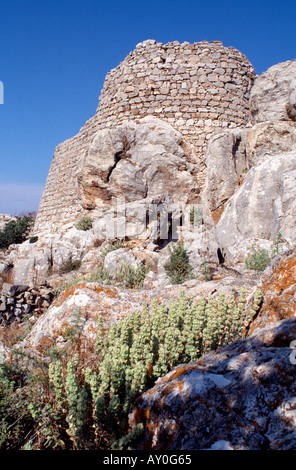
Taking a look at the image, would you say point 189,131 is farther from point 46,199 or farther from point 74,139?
point 46,199

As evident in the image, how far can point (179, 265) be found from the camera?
680 centimetres

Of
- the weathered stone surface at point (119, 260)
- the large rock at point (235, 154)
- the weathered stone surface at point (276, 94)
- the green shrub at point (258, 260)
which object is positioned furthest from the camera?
the weathered stone surface at point (276, 94)

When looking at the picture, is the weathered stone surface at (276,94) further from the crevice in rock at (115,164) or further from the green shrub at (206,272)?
the green shrub at (206,272)

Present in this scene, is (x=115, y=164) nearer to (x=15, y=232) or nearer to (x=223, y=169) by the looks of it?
(x=223, y=169)

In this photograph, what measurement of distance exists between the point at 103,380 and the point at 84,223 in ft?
28.7

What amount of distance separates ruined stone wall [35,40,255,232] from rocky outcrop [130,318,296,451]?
30.2 ft

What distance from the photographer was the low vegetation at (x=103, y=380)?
2078mm

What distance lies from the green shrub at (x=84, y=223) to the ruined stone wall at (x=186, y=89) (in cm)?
118

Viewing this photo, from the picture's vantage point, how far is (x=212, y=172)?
9391 mm

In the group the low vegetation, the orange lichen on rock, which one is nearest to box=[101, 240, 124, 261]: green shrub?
the low vegetation

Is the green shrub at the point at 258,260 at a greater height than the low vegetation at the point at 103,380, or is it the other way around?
the green shrub at the point at 258,260

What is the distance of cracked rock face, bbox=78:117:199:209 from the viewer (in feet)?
33.7

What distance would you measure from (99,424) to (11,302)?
477cm

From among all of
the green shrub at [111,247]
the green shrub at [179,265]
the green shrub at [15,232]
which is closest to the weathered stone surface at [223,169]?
the green shrub at [179,265]
